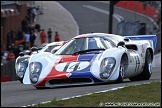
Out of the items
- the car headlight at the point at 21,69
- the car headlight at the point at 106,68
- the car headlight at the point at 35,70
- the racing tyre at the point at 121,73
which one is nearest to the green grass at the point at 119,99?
the car headlight at the point at 106,68

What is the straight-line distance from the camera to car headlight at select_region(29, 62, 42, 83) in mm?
12930

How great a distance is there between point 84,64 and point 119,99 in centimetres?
393

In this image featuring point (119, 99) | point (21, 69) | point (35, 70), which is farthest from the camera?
point (21, 69)

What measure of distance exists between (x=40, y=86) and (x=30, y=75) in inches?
13.2

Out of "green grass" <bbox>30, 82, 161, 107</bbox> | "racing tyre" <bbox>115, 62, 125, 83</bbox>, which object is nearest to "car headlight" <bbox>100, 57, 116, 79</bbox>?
"racing tyre" <bbox>115, 62, 125, 83</bbox>

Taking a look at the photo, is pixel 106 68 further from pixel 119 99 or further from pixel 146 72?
pixel 119 99

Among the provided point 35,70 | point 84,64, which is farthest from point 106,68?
point 35,70

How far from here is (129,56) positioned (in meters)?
13.9

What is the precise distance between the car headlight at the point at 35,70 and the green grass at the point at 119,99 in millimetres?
2850

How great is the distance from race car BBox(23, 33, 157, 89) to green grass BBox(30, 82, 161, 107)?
2247 millimetres

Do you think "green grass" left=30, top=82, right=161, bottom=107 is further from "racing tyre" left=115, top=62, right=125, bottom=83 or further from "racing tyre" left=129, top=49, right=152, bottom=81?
"racing tyre" left=129, top=49, right=152, bottom=81

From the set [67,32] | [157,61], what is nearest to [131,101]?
[157,61]

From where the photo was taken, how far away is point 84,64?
1288cm

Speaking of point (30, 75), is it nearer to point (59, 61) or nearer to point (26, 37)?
point (59, 61)
